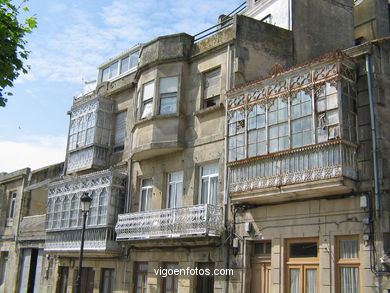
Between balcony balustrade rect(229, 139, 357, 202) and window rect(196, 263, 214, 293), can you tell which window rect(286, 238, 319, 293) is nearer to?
balcony balustrade rect(229, 139, 357, 202)

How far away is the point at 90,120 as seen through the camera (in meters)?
23.5

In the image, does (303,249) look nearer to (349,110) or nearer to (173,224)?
(349,110)

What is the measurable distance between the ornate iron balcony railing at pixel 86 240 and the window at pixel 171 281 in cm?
→ 266

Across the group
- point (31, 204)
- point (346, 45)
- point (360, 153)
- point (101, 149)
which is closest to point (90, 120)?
point (101, 149)

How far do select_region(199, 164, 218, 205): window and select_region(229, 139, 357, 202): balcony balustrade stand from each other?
1.74 meters

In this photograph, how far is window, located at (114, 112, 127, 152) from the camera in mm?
22797

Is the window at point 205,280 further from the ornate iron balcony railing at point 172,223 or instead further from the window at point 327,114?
the window at point 327,114

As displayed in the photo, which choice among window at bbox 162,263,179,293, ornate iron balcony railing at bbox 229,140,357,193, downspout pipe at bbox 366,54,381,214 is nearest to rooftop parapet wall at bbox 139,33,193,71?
ornate iron balcony railing at bbox 229,140,357,193

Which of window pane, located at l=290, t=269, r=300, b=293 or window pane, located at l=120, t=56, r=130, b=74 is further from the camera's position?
window pane, located at l=120, t=56, r=130, b=74

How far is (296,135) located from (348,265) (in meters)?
3.62

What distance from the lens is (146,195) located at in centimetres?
2022

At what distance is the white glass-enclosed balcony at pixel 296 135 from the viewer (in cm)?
1292

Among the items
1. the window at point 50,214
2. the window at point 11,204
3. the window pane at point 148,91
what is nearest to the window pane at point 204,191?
the window pane at point 148,91

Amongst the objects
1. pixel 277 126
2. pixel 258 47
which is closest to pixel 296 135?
pixel 277 126
